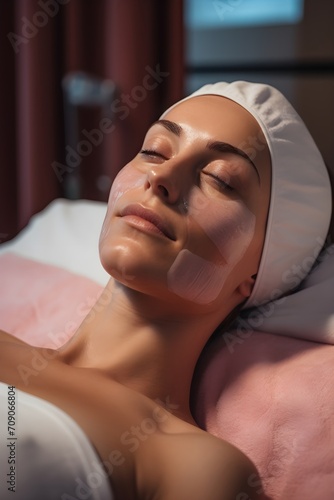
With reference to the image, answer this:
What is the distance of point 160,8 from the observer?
243 cm

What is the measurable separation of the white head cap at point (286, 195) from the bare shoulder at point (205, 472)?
39 centimetres

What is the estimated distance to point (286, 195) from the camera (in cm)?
125

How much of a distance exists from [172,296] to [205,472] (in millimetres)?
308

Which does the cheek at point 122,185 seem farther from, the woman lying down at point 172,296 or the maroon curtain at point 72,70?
the maroon curtain at point 72,70

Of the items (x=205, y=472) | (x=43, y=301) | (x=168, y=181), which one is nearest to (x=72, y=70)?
(x=43, y=301)

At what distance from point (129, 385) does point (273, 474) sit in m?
0.28

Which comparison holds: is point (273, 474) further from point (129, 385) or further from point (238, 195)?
point (238, 195)

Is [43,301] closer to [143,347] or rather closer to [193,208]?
[143,347]

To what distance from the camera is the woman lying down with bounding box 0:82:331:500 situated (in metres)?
0.93

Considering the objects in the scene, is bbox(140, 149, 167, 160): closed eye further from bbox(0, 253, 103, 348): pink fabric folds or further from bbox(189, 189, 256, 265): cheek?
bbox(0, 253, 103, 348): pink fabric folds

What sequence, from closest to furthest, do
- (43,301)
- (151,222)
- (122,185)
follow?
(151,222)
(122,185)
(43,301)

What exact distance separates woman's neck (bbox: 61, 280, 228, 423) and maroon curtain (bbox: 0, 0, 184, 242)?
137 cm

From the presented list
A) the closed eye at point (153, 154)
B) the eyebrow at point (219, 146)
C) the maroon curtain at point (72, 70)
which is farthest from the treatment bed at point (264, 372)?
the maroon curtain at point (72, 70)

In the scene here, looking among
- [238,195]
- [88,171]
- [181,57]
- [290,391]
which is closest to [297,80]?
[181,57]
